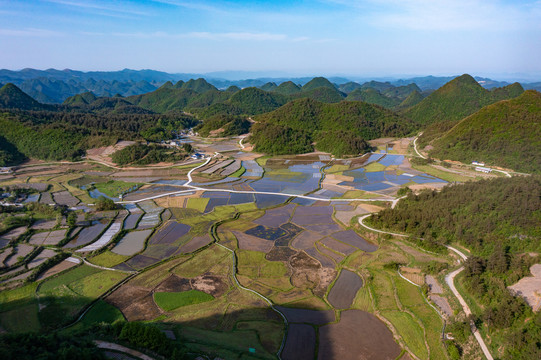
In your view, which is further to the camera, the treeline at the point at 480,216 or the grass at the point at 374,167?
the grass at the point at 374,167

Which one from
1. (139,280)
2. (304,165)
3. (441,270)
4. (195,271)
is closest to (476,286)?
(441,270)

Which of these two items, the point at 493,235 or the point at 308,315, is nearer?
the point at 308,315

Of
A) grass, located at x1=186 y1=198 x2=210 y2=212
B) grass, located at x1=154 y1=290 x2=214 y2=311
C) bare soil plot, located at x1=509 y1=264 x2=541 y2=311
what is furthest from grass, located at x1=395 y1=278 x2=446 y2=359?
grass, located at x1=186 y1=198 x2=210 y2=212

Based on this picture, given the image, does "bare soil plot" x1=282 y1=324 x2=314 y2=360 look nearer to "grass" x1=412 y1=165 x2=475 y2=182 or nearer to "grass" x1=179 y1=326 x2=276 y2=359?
"grass" x1=179 y1=326 x2=276 y2=359

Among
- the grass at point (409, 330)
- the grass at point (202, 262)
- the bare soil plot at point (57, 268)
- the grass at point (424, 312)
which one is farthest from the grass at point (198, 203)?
the grass at point (409, 330)

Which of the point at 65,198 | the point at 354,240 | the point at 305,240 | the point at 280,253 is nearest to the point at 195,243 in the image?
the point at 280,253

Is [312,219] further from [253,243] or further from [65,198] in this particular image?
[65,198]

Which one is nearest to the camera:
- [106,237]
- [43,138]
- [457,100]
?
[106,237]

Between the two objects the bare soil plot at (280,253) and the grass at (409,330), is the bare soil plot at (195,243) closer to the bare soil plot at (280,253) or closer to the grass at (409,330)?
the bare soil plot at (280,253)
